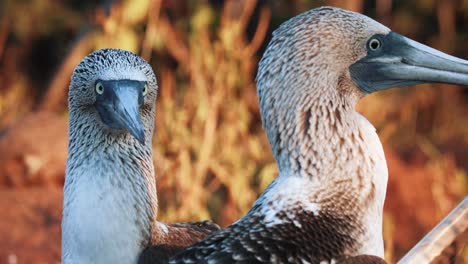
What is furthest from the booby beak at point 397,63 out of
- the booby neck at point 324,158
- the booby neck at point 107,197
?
the booby neck at point 107,197

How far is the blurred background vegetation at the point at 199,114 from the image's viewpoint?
720cm

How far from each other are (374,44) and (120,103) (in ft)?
3.40

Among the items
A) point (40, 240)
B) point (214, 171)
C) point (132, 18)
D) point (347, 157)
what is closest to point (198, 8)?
point (132, 18)

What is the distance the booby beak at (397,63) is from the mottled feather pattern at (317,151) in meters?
0.04

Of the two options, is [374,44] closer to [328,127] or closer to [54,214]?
[328,127]

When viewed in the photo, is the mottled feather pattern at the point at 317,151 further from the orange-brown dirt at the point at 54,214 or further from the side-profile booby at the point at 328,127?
the orange-brown dirt at the point at 54,214

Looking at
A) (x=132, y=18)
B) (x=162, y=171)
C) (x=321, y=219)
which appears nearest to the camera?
(x=321, y=219)

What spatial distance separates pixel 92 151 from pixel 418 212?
4.96 metres

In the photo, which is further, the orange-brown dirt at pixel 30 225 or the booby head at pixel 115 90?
the orange-brown dirt at pixel 30 225

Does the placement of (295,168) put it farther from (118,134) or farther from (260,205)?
(118,134)

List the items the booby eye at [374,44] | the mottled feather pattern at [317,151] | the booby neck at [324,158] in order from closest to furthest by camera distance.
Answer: the mottled feather pattern at [317,151] < the booby neck at [324,158] < the booby eye at [374,44]

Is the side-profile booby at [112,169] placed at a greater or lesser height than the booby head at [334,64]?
lesser

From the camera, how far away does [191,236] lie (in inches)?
184

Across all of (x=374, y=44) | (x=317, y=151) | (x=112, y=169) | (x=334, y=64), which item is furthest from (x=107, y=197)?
(x=374, y=44)
